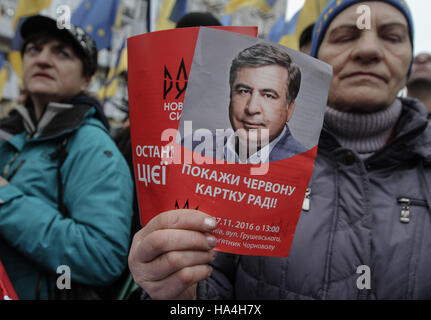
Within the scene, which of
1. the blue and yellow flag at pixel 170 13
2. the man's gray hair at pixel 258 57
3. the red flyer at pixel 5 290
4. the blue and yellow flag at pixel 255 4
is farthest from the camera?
the blue and yellow flag at pixel 255 4

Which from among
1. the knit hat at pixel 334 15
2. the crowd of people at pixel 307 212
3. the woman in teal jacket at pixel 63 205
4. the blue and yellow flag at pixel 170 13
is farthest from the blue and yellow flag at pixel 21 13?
the knit hat at pixel 334 15

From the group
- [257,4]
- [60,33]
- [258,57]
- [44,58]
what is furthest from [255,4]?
[258,57]

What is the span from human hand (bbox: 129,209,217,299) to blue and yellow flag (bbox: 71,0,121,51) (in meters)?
2.50

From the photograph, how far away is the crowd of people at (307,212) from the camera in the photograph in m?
0.83

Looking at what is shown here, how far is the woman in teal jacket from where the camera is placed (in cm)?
112

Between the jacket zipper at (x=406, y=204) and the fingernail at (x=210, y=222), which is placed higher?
the fingernail at (x=210, y=222)

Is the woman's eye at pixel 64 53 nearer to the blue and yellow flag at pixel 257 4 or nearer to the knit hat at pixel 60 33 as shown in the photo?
the knit hat at pixel 60 33

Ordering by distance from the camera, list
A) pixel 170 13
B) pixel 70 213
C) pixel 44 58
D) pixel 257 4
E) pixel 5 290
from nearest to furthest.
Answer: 1. pixel 5 290
2. pixel 70 213
3. pixel 44 58
4. pixel 170 13
5. pixel 257 4

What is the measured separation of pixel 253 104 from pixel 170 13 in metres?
3.32

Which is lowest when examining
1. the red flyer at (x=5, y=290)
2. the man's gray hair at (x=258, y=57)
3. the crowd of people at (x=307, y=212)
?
the red flyer at (x=5, y=290)

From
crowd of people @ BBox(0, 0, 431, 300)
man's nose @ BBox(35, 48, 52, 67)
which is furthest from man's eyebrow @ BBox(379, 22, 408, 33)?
man's nose @ BBox(35, 48, 52, 67)

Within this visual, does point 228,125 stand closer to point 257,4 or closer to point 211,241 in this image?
point 211,241

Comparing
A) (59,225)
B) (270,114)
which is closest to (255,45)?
(270,114)

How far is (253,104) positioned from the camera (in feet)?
2.01
